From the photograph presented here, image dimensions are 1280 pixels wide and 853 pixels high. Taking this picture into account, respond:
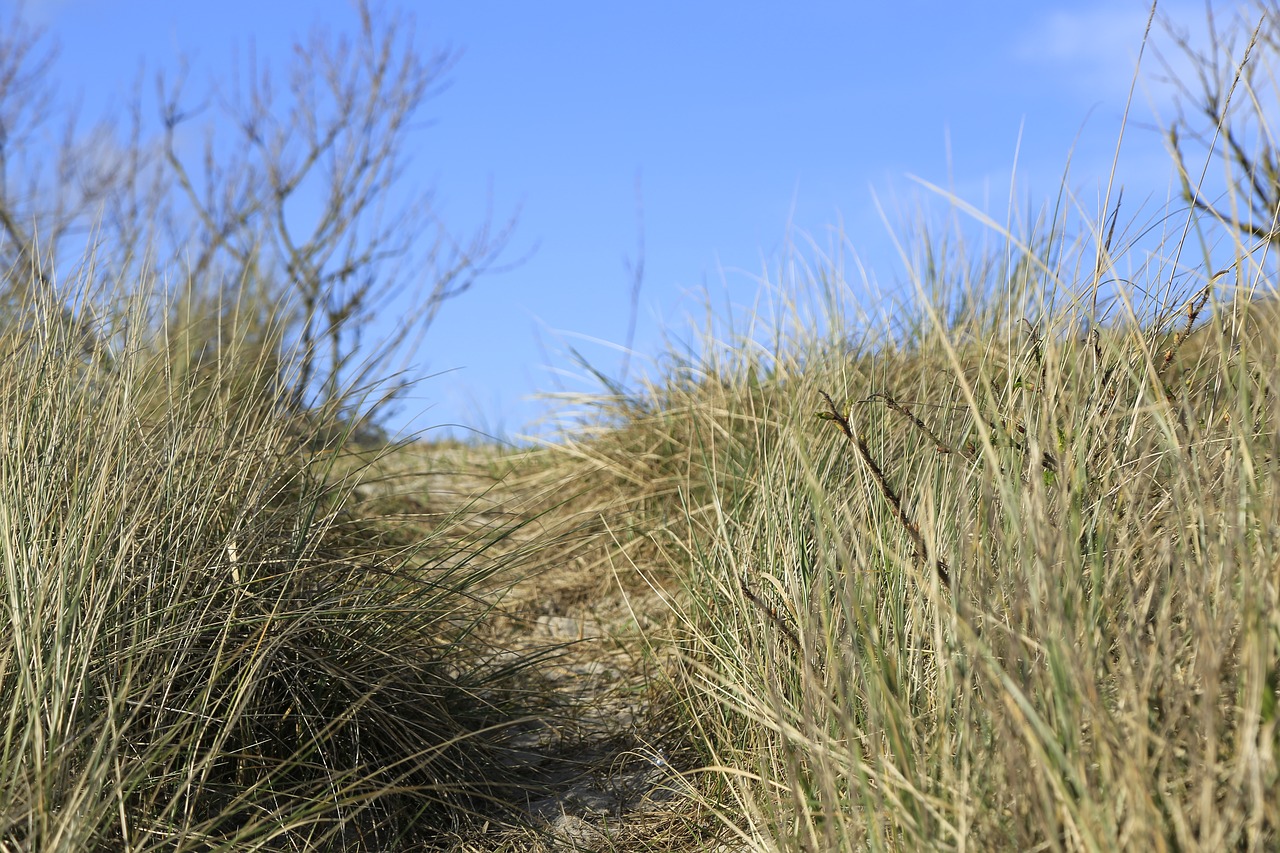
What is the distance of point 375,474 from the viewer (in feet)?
14.0

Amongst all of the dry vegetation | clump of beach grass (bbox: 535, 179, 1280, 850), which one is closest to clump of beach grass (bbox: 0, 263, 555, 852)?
the dry vegetation

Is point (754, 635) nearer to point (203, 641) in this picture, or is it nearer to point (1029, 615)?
point (1029, 615)

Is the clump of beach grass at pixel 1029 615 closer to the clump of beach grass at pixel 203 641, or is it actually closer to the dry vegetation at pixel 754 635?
the dry vegetation at pixel 754 635

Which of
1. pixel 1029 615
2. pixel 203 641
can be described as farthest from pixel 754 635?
pixel 203 641

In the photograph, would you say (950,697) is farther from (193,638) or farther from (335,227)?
(335,227)

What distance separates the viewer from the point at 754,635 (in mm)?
1838

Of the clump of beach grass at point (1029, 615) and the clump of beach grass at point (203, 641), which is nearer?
the clump of beach grass at point (1029, 615)

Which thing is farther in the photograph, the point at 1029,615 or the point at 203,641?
the point at 203,641

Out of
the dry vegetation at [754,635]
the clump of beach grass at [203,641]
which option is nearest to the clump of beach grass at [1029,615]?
the dry vegetation at [754,635]

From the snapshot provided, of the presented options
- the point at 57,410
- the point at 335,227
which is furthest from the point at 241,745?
the point at 335,227

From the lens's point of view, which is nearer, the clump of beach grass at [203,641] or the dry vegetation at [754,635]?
the dry vegetation at [754,635]

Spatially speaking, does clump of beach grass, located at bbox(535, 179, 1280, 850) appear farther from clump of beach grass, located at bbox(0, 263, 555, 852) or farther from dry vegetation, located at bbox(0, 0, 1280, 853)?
clump of beach grass, located at bbox(0, 263, 555, 852)

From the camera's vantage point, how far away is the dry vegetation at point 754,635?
1.11 m

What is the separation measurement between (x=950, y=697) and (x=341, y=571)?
119cm
